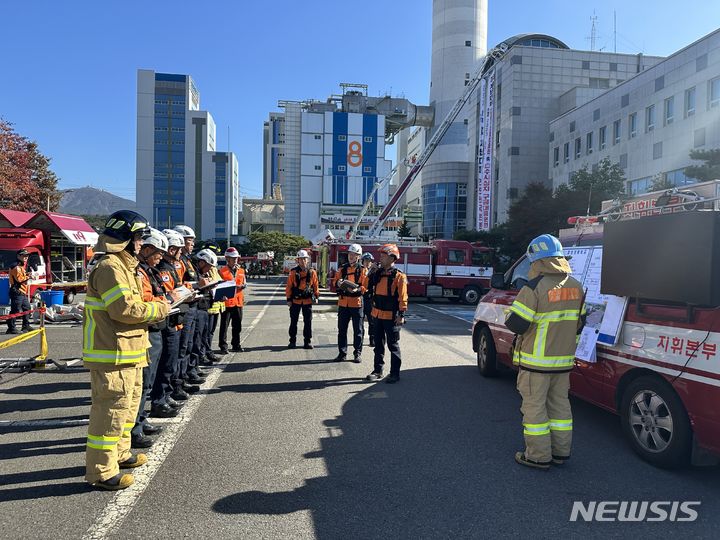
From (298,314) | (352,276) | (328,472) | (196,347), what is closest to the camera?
(328,472)

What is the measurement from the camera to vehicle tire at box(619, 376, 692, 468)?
400 centimetres

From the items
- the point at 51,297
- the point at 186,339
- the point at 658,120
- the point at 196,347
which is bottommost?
the point at 51,297

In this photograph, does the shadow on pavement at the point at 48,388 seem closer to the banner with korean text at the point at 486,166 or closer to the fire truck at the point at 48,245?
the fire truck at the point at 48,245

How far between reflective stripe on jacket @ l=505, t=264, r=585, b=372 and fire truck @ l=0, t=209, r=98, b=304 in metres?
14.1

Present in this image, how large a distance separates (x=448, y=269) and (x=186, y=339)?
58.8 feet

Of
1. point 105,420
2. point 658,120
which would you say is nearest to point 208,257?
point 105,420

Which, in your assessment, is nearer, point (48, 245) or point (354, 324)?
point (354, 324)

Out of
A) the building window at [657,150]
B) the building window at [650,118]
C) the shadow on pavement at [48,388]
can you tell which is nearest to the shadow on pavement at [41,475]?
the shadow on pavement at [48,388]

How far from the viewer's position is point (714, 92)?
2872 centimetres

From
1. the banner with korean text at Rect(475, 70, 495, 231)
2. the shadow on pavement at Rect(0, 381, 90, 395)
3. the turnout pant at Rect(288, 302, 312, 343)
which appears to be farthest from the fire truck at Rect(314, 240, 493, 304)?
the banner with korean text at Rect(475, 70, 495, 231)

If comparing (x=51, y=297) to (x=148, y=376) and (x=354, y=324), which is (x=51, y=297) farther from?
(x=148, y=376)

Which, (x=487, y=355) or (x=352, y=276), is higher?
(x=352, y=276)

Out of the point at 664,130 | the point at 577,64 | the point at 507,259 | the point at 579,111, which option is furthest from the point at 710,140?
the point at 577,64

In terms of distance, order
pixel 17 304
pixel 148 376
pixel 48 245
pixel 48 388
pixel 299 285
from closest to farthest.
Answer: pixel 148 376, pixel 48 388, pixel 299 285, pixel 17 304, pixel 48 245
